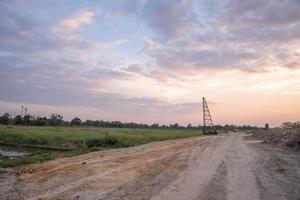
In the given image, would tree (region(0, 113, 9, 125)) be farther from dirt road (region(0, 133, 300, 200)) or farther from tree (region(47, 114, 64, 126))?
dirt road (region(0, 133, 300, 200))

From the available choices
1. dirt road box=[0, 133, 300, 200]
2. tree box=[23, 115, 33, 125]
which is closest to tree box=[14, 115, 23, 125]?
tree box=[23, 115, 33, 125]

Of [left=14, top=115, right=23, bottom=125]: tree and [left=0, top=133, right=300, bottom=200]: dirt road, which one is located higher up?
[left=14, top=115, right=23, bottom=125]: tree

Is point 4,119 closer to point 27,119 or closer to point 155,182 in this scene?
point 27,119

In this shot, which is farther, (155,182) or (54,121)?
(54,121)

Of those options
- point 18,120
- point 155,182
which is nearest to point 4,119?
point 18,120

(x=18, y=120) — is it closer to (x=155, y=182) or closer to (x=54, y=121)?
(x=54, y=121)

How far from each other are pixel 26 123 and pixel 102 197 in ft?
380

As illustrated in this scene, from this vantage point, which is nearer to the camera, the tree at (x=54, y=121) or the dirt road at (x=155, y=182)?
the dirt road at (x=155, y=182)

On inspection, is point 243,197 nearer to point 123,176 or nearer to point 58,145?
point 123,176

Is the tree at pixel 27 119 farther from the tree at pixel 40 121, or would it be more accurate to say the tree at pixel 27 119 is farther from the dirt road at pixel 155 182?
the dirt road at pixel 155 182

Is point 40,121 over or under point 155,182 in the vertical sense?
over

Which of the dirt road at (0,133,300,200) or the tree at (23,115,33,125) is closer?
the dirt road at (0,133,300,200)

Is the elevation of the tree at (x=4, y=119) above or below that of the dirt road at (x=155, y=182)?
above

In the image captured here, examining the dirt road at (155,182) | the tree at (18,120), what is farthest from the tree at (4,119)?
the dirt road at (155,182)
